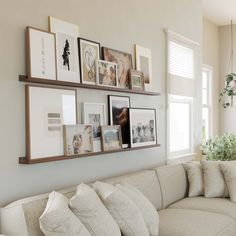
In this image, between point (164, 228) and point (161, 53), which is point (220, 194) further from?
point (161, 53)

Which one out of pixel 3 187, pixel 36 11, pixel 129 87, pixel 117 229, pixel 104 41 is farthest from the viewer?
pixel 129 87

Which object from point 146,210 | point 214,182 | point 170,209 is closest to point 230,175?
point 214,182

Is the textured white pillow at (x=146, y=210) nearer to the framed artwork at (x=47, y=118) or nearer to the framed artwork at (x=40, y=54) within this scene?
the framed artwork at (x=47, y=118)

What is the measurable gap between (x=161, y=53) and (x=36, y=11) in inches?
75.1

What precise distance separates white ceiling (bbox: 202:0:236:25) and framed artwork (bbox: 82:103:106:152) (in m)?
3.00

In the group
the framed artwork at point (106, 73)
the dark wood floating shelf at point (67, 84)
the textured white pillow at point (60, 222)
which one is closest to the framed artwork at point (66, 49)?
the dark wood floating shelf at point (67, 84)

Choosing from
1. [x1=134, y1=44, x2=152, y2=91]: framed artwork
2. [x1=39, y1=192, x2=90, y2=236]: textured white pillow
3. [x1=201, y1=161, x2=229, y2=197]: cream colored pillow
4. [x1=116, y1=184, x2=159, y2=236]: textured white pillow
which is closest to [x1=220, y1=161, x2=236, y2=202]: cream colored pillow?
[x1=201, y1=161, x2=229, y2=197]: cream colored pillow

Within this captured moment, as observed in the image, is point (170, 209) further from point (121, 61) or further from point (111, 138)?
point (121, 61)

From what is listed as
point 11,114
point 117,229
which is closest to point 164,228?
point 117,229

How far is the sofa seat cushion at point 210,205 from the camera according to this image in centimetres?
307

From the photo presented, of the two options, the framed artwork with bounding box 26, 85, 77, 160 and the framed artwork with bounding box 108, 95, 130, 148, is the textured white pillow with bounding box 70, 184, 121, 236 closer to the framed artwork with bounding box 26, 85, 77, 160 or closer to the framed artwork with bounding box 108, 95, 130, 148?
the framed artwork with bounding box 26, 85, 77, 160

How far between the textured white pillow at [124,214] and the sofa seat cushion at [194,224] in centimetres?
41

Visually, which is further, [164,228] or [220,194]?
[220,194]

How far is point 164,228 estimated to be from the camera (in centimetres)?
260
